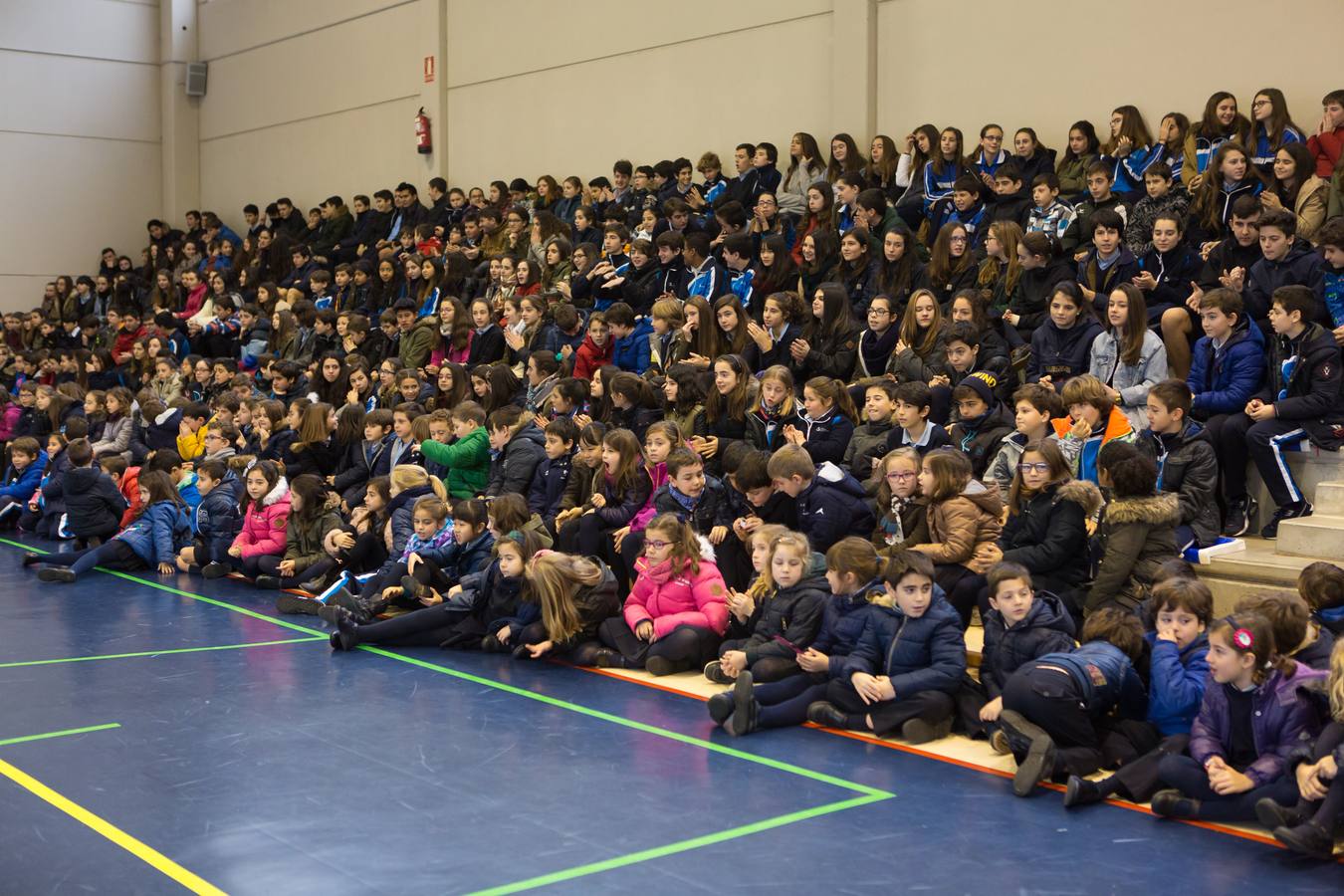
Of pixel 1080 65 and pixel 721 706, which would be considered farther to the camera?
pixel 1080 65

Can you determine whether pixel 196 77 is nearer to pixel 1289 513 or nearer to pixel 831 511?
pixel 831 511

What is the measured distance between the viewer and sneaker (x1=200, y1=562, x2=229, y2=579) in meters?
10.6

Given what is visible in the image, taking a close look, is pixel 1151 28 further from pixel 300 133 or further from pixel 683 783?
pixel 300 133

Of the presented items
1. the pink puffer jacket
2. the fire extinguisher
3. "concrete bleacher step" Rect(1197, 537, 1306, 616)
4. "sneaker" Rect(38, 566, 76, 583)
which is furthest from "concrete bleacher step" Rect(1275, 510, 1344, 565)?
the fire extinguisher

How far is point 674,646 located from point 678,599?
1.04ft

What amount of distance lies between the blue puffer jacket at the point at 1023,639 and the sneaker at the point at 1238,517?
6.99 ft

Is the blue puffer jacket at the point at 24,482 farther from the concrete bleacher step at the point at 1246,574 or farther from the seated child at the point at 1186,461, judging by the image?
the concrete bleacher step at the point at 1246,574

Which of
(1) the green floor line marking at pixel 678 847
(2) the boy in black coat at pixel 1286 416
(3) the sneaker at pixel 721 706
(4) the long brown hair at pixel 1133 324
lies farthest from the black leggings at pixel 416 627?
(2) the boy in black coat at pixel 1286 416

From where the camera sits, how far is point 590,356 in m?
11.4

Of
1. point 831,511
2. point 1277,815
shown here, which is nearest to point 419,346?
point 831,511

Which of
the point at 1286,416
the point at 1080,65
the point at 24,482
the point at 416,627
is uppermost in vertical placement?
the point at 1080,65

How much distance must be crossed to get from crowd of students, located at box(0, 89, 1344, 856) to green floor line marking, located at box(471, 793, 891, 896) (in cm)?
78

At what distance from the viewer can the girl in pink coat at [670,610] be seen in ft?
24.0

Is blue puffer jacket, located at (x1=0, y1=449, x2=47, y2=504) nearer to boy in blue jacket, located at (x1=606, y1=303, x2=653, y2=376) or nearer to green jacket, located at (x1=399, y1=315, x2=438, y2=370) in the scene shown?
green jacket, located at (x1=399, y1=315, x2=438, y2=370)
